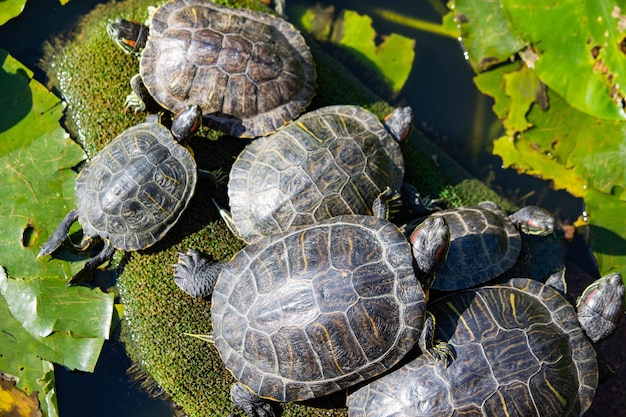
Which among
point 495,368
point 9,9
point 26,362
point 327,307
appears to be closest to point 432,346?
point 495,368

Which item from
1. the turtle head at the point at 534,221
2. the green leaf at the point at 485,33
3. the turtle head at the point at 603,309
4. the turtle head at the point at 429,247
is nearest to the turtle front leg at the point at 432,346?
the turtle head at the point at 429,247

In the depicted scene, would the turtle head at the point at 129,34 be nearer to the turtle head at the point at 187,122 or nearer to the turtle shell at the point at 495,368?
the turtle head at the point at 187,122

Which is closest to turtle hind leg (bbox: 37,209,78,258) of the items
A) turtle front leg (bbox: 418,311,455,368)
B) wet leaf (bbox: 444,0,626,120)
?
turtle front leg (bbox: 418,311,455,368)

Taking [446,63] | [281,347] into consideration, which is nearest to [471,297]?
[281,347]

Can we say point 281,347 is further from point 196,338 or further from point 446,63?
point 446,63

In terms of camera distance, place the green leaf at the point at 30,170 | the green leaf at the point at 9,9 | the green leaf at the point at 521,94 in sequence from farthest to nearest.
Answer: the green leaf at the point at 521,94 → the green leaf at the point at 9,9 → the green leaf at the point at 30,170

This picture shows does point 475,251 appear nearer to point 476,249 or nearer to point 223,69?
point 476,249
